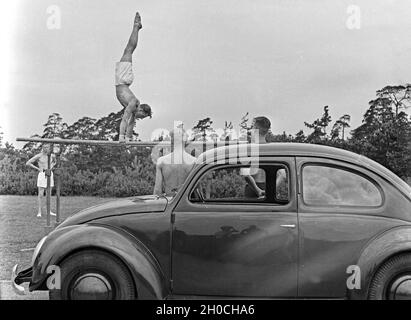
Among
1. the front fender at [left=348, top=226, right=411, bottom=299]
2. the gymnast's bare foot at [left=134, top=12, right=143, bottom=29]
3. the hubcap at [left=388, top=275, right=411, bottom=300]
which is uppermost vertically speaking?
the gymnast's bare foot at [left=134, top=12, right=143, bottom=29]

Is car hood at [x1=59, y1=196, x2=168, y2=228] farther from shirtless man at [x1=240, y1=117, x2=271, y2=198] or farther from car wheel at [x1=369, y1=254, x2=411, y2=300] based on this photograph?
car wheel at [x1=369, y1=254, x2=411, y2=300]

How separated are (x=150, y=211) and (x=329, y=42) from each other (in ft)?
6.59

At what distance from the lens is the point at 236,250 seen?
10.0ft

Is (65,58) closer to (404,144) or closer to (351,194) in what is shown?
(351,194)

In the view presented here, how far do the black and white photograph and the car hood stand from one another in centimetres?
1

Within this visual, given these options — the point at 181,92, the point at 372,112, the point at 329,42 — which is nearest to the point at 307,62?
the point at 329,42

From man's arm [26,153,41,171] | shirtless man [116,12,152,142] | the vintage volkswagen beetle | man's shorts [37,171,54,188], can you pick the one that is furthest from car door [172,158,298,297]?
man's shorts [37,171,54,188]

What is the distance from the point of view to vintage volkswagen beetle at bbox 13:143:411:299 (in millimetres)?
3023

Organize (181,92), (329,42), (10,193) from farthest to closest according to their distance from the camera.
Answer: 1. (10,193)
2. (181,92)
3. (329,42)

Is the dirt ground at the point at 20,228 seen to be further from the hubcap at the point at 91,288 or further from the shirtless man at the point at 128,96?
the shirtless man at the point at 128,96

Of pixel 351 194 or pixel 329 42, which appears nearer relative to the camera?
pixel 351 194

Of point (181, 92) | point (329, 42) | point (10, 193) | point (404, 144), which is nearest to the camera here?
point (329, 42)

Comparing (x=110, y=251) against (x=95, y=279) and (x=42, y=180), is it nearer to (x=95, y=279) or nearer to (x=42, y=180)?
(x=95, y=279)
